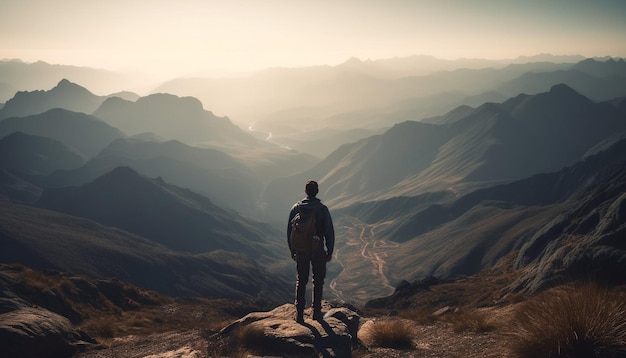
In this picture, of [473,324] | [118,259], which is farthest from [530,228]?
[473,324]

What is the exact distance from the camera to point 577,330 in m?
7.55

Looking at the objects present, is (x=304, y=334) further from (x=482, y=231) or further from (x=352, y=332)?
(x=482, y=231)

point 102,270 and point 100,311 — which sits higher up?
point 100,311

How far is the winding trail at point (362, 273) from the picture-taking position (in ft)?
459

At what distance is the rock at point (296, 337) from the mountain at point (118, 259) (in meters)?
83.3

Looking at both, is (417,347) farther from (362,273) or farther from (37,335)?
(362,273)

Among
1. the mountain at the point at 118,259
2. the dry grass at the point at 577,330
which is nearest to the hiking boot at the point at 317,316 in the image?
the dry grass at the point at 577,330

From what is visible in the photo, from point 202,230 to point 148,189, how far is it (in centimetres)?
2935

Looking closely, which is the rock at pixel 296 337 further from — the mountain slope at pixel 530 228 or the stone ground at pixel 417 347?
the mountain slope at pixel 530 228

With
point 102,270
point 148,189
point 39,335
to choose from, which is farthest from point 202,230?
point 39,335

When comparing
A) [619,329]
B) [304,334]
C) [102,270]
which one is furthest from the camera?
[102,270]

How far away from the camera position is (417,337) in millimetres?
14039

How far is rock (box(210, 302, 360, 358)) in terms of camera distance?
10.2 meters

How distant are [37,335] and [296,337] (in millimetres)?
7559
